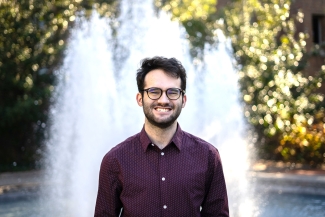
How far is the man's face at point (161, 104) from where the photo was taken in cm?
244

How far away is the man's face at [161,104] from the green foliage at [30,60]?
34.4 feet

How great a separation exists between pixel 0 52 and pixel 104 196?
10855 mm

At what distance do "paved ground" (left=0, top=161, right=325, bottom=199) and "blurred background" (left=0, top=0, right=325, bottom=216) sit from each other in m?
0.50

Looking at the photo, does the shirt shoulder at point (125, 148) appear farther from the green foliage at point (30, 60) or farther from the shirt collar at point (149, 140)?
the green foliage at point (30, 60)

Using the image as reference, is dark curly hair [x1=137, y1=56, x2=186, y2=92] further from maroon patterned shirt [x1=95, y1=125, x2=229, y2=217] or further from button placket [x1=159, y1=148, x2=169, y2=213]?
button placket [x1=159, y1=148, x2=169, y2=213]

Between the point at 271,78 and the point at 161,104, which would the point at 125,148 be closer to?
the point at 161,104

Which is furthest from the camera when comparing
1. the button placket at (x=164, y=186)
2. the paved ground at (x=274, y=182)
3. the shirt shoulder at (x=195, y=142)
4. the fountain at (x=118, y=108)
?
the paved ground at (x=274, y=182)

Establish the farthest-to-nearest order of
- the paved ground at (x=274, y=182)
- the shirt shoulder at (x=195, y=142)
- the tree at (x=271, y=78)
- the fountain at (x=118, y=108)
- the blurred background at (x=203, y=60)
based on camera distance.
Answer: the tree at (x=271, y=78), the blurred background at (x=203, y=60), the paved ground at (x=274, y=182), the fountain at (x=118, y=108), the shirt shoulder at (x=195, y=142)

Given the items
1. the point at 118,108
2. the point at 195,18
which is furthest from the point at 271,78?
the point at 118,108

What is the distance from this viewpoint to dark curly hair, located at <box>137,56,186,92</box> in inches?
97.5

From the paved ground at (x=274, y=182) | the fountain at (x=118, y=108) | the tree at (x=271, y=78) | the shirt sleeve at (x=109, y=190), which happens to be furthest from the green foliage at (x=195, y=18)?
the shirt sleeve at (x=109, y=190)

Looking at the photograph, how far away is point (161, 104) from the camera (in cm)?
244

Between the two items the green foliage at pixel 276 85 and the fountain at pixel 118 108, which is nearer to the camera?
the fountain at pixel 118 108

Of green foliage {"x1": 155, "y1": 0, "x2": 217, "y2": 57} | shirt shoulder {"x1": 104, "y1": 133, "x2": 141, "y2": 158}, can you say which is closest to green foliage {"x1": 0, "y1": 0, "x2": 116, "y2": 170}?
green foliage {"x1": 155, "y1": 0, "x2": 217, "y2": 57}
